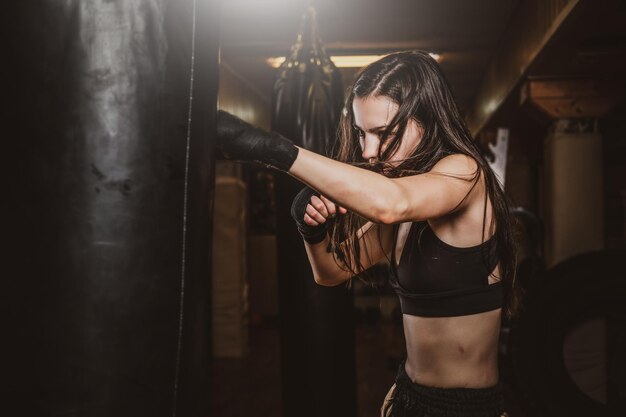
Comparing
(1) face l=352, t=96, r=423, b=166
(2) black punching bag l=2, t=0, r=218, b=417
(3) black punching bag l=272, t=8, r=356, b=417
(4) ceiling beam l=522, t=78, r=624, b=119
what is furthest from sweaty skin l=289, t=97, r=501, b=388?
(4) ceiling beam l=522, t=78, r=624, b=119

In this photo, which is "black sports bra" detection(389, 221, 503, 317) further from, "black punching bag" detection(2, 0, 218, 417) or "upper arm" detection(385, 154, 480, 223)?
"black punching bag" detection(2, 0, 218, 417)

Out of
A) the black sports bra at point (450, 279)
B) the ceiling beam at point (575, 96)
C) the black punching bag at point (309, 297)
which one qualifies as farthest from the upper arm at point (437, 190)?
the ceiling beam at point (575, 96)

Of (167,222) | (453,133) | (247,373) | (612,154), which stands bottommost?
(247,373)

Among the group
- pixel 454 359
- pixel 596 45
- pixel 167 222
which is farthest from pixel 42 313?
pixel 596 45

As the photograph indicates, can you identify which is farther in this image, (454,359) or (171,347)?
(454,359)

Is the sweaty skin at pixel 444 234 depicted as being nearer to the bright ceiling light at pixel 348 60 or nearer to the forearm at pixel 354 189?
the forearm at pixel 354 189

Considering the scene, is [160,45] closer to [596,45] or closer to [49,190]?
[49,190]

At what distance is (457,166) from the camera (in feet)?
4.44

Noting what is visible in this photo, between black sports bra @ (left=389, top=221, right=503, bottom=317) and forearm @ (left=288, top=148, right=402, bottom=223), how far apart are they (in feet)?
0.95

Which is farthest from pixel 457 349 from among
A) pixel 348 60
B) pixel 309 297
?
pixel 348 60

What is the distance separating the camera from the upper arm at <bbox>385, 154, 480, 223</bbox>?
3.96 feet

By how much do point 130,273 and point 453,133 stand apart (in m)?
0.82

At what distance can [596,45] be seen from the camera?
420 centimetres

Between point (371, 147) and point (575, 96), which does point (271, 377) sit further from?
point (371, 147)
